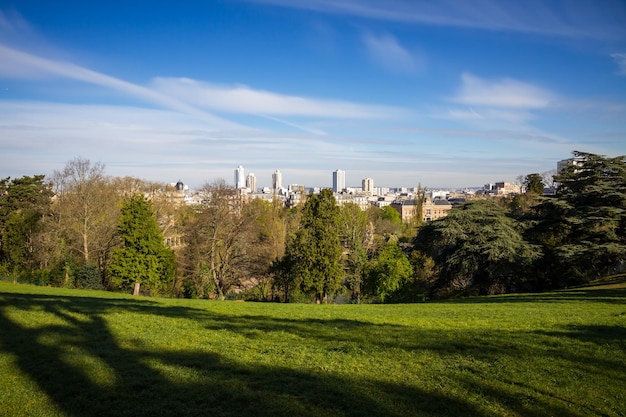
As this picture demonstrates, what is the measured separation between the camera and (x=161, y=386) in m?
6.79

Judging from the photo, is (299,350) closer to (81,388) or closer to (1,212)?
(81,388)

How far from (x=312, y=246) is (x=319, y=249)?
0.50 m

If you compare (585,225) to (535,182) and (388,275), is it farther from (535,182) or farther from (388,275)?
(535,182)

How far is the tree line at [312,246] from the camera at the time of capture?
2761 cm

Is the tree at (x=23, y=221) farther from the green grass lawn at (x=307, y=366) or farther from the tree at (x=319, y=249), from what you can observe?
the green grass lawn at (x=307, y=366)

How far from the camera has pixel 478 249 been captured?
1096 inches

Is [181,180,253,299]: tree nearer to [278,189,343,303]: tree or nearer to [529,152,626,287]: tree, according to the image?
[278,189,343,303]: tree

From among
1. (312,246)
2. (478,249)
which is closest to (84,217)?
(312,246)

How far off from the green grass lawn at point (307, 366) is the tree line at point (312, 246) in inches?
625

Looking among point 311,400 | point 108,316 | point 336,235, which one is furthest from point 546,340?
point 336,235

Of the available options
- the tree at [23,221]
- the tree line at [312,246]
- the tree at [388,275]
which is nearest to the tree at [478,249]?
the tree line at [312,246]

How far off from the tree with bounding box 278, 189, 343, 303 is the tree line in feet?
0.22

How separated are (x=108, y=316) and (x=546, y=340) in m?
11.5

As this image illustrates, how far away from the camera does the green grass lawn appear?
20.0 feet
